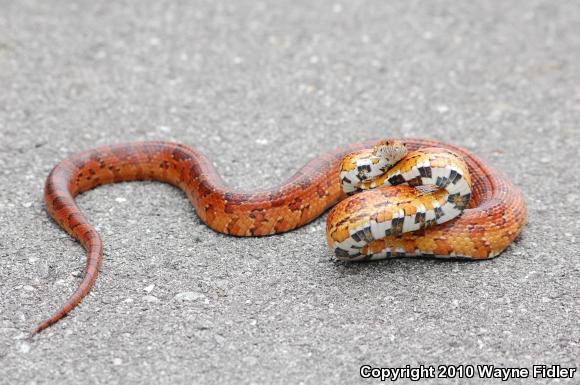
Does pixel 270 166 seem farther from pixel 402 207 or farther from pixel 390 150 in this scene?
pixel 402 207

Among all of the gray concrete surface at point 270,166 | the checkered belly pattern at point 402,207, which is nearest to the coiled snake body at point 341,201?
the checkered belly pattern at point 402,207

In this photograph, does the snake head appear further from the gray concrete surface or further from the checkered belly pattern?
the gray concrete surface

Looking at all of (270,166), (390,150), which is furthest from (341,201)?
(270,166)

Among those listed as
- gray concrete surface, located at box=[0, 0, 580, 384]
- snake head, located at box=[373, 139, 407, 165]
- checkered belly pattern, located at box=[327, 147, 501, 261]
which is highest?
snake head, located at box=[373, 139, 407, 165]

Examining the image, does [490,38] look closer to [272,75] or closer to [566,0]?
[566,0]

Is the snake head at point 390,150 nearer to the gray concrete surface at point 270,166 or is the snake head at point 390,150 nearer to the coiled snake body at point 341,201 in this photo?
the coiled snake body at point 341,201

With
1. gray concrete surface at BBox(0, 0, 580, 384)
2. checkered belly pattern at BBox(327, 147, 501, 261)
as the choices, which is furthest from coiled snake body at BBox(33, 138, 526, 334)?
gray concrete surface at BBox(0, 0, 580, 384)

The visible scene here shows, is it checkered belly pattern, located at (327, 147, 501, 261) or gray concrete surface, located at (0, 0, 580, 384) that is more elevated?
checkered belly pattern, located at (327, 147, 501, 261)
